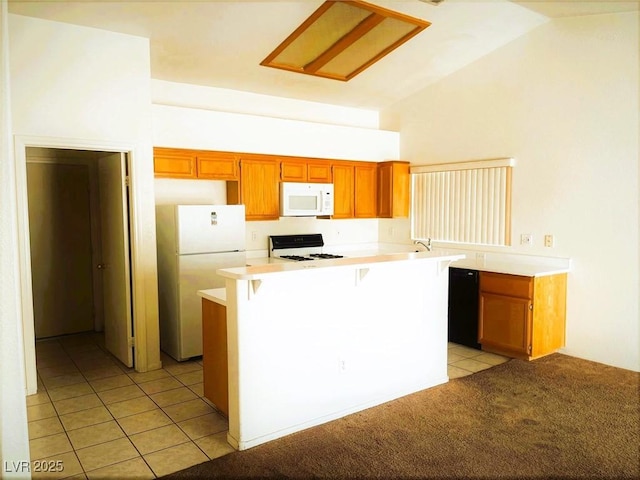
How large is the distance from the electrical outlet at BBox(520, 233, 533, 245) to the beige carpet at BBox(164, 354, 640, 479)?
1.46m

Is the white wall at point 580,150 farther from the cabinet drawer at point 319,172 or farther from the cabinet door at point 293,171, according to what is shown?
the cabinet door at point 293,171

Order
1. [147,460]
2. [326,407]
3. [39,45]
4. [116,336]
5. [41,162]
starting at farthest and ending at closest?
[41,162] → [116,336] → [39,45] → [326,407] → [147,460]

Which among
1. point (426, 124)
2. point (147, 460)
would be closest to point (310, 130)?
point (426, 124)

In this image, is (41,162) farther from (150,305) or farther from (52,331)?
(150,305)

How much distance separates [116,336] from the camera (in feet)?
15.0

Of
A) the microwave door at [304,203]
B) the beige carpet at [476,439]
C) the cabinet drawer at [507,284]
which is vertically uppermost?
the microwave door at [304,203]

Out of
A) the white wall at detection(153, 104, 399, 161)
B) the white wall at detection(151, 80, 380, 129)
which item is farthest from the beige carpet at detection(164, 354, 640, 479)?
the white wall at detection(151, 80, 380, 129)

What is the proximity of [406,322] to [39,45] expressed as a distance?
11.3ft

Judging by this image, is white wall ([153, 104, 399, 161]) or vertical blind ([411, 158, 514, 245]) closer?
white wall ([153, 104, 399, 161])

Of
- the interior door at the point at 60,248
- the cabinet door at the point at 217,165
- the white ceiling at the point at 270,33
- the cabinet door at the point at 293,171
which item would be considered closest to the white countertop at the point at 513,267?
the cabinet door at the point at 293,171

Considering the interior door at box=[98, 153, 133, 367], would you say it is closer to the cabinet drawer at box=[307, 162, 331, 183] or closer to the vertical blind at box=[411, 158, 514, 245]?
the cabinet drawer at box=[307, 162, 331, 183]

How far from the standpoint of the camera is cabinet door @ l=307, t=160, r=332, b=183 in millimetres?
5598

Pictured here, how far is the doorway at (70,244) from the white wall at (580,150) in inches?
161

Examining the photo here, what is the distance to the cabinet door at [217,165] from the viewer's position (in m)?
4.78
